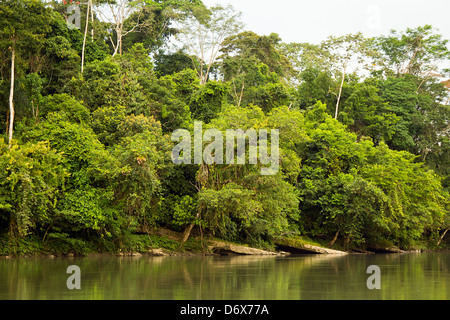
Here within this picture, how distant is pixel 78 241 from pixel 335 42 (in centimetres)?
2938

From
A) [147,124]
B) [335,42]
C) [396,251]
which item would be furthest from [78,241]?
[335,42]

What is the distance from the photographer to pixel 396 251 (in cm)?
3628

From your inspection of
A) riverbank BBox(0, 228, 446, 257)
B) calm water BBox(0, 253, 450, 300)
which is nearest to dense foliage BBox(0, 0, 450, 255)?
riverbank BBox(0, 228, 446, 257)

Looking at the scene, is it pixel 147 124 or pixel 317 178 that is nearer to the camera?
pixel 147 124

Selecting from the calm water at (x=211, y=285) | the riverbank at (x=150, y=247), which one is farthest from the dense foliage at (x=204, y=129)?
the calm water at (x=211, y=285)

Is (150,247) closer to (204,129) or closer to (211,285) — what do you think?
(204,129)

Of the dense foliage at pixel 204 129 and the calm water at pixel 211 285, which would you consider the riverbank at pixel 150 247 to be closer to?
the dense foliage at pixel 204 129

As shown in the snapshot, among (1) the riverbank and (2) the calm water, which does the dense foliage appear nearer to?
(1) the riverbank

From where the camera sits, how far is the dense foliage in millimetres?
23344

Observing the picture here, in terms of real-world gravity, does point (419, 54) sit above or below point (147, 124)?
above

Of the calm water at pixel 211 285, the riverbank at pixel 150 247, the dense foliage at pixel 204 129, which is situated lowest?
the riverbank at pixel 150 247

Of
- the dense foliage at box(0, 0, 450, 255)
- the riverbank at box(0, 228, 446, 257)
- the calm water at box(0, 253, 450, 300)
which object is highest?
the dense foliage at box(0, 0, 450, 255)

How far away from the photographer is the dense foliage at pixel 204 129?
23.3 m
